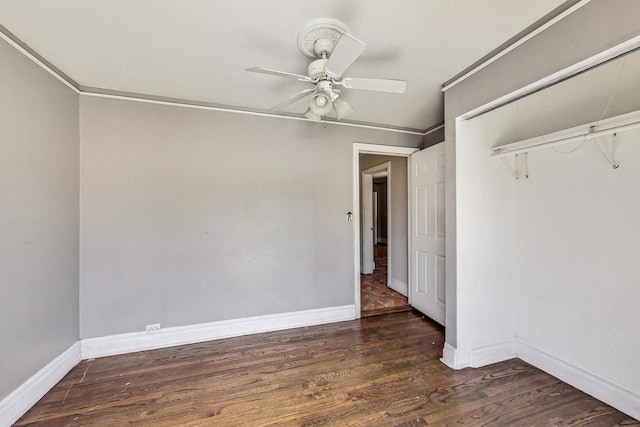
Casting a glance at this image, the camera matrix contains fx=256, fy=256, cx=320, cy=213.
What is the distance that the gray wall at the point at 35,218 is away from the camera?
165 centimetres

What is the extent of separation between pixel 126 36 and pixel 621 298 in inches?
149

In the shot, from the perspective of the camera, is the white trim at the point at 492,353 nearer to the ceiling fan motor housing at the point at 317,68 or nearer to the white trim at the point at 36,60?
the ceiling fan motor housing at the point at 317,68

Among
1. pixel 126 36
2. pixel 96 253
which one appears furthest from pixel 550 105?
pixel 96 253

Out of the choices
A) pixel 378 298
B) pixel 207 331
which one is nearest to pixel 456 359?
pixel 378 298

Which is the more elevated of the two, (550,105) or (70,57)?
(70,57)

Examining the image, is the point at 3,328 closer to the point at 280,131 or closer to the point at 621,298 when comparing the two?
the point at 280,131

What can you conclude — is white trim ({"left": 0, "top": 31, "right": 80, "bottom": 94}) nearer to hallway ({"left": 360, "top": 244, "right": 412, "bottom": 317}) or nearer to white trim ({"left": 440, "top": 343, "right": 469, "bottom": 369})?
hallway ({"left": 360, "top": 244, "right": 412, "bottom": 317})

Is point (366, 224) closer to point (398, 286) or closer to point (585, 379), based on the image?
point (398, 286)

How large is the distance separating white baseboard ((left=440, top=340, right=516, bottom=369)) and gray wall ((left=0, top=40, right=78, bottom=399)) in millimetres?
3177

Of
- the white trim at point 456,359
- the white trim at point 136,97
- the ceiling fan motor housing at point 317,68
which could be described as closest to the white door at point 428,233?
the white trim at point 136,97

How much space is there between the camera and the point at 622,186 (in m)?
1.74

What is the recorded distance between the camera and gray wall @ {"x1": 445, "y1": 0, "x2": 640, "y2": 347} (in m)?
1.30

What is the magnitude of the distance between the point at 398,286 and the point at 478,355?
71.5 inches

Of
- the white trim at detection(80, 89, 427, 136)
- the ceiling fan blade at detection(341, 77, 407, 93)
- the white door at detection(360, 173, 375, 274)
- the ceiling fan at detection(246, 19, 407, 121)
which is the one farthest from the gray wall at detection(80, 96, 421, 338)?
the white door at detection(360, 173, 375, 274)
